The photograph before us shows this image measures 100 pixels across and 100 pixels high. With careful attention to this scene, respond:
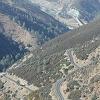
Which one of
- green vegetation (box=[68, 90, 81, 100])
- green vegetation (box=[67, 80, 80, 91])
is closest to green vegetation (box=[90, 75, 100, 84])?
green vegetation (box=[68, 90, 81, 100])

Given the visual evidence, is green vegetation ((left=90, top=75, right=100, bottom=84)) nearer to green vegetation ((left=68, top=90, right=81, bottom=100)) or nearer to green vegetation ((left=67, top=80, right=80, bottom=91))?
green vegetation ((left=68, top=90, right=81, bottom=100))

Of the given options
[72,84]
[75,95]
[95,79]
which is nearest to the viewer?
[75,95]

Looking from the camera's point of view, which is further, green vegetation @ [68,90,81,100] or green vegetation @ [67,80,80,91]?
green vegetation @ [67,80,80,91]

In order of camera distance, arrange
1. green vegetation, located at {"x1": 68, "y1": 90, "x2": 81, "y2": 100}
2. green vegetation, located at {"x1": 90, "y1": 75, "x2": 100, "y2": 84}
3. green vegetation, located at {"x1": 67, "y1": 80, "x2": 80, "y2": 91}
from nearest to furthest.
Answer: green vegetation, located at {"x1": 68, "y1": 90, "x2": 81, "y2": 100} < green vegetation, located at {"x1": 90, "y1": 75, "x2": 100, "y2": 84} < green vegetation, located at {"x1": 67, "y1": 80, "x2": 80, "y2": 91}

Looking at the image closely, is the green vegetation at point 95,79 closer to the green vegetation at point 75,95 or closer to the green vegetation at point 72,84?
the green vegetation at point 75,95

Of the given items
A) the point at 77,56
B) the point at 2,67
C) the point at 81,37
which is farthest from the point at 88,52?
the point at 2,67

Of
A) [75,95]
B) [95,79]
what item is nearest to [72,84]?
[75,95]

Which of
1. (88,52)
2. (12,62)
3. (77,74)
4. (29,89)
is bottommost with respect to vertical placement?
(12,62)

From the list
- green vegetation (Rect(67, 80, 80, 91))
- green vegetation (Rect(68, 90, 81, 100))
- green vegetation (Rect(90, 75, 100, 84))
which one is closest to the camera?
green vegetation (Rect(68, 90, 81, 100))

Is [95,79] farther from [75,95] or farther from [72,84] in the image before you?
[72,84]

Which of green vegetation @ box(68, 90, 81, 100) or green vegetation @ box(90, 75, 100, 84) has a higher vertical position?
green vegetation @ box(90, 75, 100, 84)

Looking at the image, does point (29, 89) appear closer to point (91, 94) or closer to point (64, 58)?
point (64, 58)
